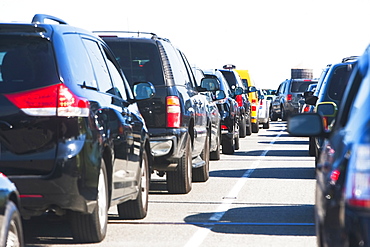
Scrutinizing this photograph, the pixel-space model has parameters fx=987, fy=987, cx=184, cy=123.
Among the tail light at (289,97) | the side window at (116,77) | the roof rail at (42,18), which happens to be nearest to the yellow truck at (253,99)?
the tail light at (289,97)

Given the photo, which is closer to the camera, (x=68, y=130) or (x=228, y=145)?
(x=68, y=130)

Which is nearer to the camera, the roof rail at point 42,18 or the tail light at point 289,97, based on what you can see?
the roof rail at point 42,18

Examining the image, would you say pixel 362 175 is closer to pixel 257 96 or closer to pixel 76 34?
pixel 76 34

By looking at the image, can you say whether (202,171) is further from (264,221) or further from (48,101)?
(48,101)

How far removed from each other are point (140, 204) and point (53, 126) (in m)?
2.57

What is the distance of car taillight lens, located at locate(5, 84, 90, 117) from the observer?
7434mm

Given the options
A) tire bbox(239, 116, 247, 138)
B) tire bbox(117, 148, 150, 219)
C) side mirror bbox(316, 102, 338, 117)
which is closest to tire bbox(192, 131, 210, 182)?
side mirror bbox(316, 102, 338, 117)

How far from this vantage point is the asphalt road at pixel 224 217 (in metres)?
8.55

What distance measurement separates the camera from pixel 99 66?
28.2ft

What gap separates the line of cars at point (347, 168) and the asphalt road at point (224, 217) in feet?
9.12

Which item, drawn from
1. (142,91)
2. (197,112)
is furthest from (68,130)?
(197,112)

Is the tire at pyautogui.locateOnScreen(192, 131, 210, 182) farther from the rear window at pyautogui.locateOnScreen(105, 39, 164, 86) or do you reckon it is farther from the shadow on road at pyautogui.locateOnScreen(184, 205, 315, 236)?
the shadow on road at pyautogui.locateOnScreen(184, 205, 315, 236)

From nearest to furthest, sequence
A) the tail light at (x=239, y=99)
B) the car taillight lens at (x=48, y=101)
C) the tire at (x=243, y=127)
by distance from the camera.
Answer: the car taillight lens at (x=48, y=101), the tail light at (x=239, y=99), the tire at (x=243, y=127)

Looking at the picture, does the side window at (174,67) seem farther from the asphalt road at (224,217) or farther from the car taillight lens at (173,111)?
the asphalt road at (224,217)
